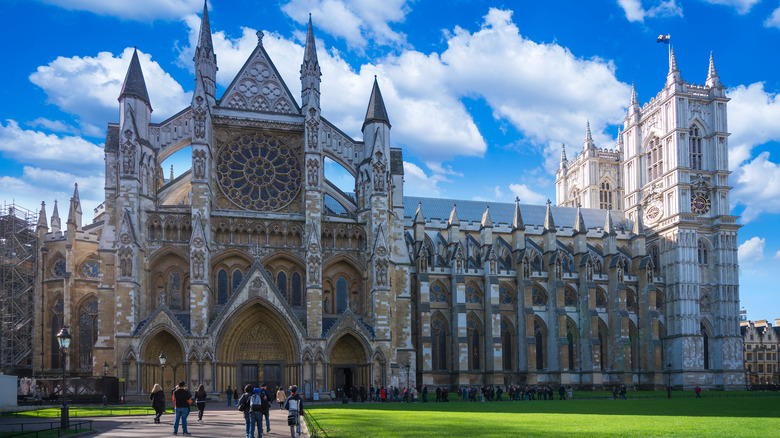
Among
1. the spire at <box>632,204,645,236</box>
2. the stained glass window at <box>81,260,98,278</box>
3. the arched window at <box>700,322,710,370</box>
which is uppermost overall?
the spire at <box>632,204,645,236</box>

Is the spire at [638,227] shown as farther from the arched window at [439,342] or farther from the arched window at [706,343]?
the arched window at [439,342]

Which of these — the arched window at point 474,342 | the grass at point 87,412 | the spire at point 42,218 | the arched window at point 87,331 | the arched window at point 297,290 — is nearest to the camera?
the grass at point 87,412

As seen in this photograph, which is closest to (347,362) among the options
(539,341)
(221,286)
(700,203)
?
(221,286)

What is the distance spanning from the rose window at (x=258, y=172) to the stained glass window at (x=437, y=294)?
58.8 ft

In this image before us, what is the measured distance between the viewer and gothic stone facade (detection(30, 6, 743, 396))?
41.8m

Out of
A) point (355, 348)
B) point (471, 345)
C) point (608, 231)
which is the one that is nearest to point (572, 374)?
point (471, 345)

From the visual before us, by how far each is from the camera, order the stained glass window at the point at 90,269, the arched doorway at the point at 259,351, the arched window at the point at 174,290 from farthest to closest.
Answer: the stained glass window at the point at 90,269, the arched window at the point at 174,290, the arched doorway at the point at 259,351

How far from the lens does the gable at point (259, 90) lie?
47.2 meters

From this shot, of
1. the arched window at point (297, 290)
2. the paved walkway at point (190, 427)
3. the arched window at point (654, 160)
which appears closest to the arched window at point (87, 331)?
the arched window at point (297, 290)

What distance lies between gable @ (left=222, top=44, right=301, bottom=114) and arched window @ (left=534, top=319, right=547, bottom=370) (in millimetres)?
29137

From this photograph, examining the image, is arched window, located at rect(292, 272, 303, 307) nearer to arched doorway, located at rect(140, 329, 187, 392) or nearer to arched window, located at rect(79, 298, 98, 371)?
arched doorway, located at rect(140, 329, 187, 392)

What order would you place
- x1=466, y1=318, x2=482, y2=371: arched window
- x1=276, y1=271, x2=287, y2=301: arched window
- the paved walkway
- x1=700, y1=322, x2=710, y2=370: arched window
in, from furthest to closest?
1. x1=700, y1=322, x2=710, y2=370: arched window
2. x1=466, y1=318, x2=482, y2=371: arched window
3. x1=276, y1=271, x2=287, y2=301: arched window
4. the paved walkway

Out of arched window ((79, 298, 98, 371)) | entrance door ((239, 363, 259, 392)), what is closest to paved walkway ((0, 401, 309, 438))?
entrance door ((239, 363, 259, 392))

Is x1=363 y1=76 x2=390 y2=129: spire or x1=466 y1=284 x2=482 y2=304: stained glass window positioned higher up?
x1=363 y1=76 x2=390 y2=129: spire
